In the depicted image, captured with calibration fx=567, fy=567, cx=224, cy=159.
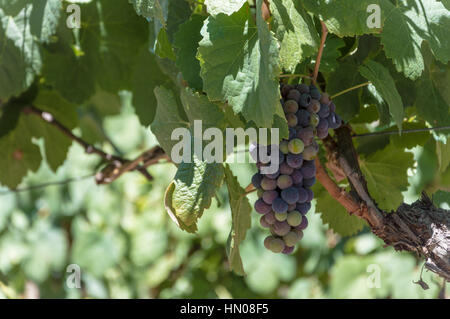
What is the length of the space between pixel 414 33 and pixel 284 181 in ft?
0.77

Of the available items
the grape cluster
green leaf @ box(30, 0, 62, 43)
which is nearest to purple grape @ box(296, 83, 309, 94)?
the grape cluster

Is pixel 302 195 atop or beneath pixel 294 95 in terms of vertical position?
beneath

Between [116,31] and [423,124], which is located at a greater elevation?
[116,31]

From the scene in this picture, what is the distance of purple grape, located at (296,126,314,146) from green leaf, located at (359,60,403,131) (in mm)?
94

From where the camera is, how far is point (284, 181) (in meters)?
0.69

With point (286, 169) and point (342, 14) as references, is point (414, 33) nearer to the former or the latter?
point (342, 14)

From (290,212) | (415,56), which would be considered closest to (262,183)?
(290,212)

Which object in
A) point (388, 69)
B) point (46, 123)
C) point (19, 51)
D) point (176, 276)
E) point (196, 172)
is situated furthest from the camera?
point (176, 276)

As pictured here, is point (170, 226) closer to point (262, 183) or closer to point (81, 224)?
point (81, 224)

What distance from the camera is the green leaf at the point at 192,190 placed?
638 mm

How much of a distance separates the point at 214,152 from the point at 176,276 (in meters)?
1.78

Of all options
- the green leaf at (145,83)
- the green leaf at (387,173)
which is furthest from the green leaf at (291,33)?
the green leaf at (145,83)

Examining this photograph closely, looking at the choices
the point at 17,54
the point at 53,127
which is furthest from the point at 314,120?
the point at 53,127

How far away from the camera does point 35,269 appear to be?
249 centimetres
